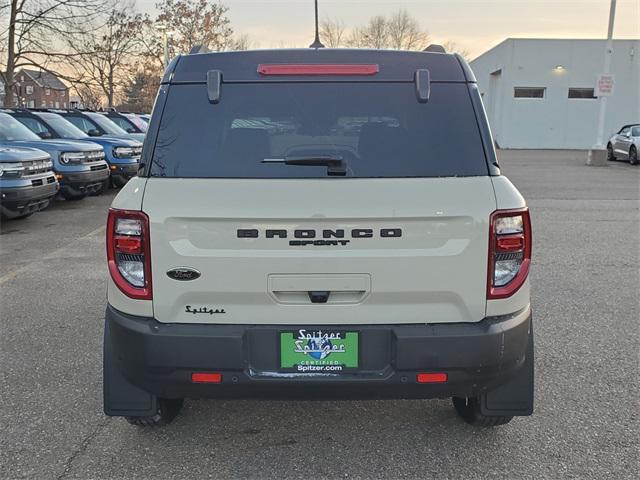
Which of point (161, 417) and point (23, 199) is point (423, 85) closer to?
point (161, 417)

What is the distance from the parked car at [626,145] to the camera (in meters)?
22.7

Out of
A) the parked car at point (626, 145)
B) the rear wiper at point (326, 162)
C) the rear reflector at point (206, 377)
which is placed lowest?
the parked car at point (626, 145)

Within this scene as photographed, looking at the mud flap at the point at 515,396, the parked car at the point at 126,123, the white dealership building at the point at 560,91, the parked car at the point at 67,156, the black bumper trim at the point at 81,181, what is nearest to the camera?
the mud flap at the point at 515,396

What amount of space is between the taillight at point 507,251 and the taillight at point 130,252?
148 centimetres

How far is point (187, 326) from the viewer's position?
8.36 ft

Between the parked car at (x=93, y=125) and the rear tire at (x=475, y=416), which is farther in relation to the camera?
the parked car at (x=93, y=125)

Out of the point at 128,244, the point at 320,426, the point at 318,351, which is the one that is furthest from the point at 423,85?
the point at 320,426

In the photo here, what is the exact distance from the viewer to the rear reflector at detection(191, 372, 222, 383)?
2564 millimetres

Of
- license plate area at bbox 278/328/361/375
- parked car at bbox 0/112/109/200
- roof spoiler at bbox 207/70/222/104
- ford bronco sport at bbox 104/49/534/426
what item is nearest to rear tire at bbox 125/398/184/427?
ford bronco sport at bbox 104/49/534/426

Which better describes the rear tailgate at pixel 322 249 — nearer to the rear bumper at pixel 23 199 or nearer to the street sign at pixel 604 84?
the rear bumper at pixel 23 199

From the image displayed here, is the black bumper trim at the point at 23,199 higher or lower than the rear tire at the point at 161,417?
higher

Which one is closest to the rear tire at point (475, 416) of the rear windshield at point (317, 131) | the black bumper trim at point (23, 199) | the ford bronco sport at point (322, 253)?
the ford bronco sport at point (322, 253)

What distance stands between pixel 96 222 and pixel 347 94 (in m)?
8.25

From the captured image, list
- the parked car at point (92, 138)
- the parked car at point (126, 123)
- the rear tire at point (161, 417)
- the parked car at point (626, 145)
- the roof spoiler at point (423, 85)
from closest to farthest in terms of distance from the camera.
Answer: the roof spoiler at point (423, 85) < the rear tire at point (161, 417) < the parked car at point (92, 138) < the parked car at point (126, 123) < the parked car at point (626, 145)
